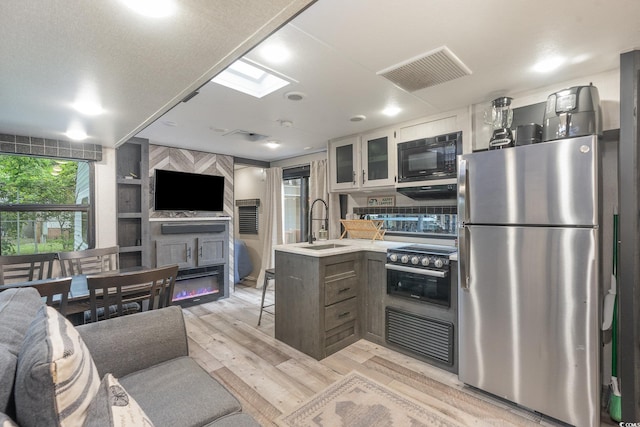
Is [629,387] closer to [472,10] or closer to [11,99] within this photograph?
[472,10]

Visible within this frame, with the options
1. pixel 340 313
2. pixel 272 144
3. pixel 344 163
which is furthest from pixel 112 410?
pixel 272 144

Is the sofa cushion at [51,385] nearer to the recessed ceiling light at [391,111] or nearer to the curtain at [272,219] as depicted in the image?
the recessed ceiling light at [391,111]

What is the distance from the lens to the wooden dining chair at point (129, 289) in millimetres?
1708

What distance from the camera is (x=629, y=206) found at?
173 cm

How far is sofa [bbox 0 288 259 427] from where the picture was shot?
2.46 feet

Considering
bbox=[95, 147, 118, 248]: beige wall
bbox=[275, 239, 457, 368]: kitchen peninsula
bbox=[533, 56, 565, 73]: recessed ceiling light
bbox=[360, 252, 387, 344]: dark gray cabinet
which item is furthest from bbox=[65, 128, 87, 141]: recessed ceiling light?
bbox=[533, 56, 565, 73]: recessed ceiling light

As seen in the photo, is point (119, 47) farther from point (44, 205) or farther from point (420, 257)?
point (44, 205)

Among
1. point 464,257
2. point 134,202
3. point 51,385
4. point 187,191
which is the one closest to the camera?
point 51,385

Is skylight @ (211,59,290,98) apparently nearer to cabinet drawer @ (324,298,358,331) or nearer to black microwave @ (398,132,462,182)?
black microwave @ (398,132,462,182)

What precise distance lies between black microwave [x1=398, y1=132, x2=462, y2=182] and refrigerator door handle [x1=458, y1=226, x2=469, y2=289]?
755mm

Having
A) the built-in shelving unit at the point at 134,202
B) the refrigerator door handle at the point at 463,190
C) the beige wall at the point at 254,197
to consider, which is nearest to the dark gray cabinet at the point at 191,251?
the built-in shelving unit at the point at 134,202

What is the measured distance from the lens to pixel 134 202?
3.96m

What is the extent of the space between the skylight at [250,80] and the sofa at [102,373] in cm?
166

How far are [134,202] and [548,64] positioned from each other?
457cm
